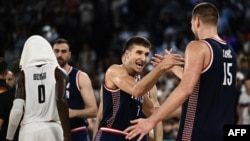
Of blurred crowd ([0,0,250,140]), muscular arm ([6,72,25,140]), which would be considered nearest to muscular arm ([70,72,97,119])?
muscular arm ([6,72,25,140])

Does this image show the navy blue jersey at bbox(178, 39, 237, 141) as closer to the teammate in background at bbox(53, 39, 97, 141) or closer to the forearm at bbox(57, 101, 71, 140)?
the forearm at bbox(57, 101, 71, 140)

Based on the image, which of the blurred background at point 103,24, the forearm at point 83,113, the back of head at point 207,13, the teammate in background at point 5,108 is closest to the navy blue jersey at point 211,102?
the back of head at point 207,13

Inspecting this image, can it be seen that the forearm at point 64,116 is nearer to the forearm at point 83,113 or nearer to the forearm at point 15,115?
the forearm at point 15,115

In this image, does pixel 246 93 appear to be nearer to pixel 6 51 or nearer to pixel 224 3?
pixel 224 3

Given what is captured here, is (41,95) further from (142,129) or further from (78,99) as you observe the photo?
(78,99)

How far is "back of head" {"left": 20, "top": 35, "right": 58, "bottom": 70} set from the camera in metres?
7.41

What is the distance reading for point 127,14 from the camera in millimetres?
20922

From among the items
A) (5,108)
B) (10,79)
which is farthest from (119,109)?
(10,79)

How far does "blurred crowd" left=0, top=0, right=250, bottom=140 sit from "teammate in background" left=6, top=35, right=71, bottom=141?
9.98 m

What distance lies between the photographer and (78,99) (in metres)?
9.50

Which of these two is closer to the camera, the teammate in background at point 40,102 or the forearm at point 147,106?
the teammate in background at point 40,102

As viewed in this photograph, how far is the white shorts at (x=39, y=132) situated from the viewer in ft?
23.8

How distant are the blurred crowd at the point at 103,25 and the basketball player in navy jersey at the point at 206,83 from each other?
11.0 meters

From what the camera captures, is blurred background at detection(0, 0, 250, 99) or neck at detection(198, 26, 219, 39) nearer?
neck at detection(198, 26, 219, 39)
